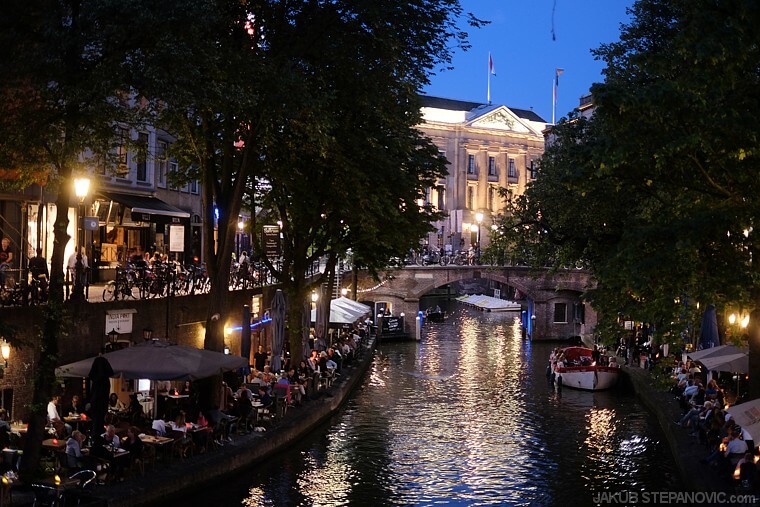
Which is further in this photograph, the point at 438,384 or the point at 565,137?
the point at 438,384

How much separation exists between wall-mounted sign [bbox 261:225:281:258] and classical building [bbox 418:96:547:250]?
70859mm

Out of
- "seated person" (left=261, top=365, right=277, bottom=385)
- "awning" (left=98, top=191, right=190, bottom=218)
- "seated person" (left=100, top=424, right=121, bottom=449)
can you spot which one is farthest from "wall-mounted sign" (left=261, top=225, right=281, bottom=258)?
"seated person" (left=100, top=424, right=121, bottom=449)

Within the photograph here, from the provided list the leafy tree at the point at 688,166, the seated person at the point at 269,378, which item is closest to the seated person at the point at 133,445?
the seated person at the point at 269,378

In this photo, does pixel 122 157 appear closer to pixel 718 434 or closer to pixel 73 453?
pixel 73 453

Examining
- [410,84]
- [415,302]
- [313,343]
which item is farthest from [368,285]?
[410,84]

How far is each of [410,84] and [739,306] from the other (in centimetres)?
1236

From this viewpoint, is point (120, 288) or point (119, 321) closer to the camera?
point (119, 321)

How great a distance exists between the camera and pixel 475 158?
109812 mm

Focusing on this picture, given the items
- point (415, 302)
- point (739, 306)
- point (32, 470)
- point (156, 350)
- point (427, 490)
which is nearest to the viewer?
point (32, 470)

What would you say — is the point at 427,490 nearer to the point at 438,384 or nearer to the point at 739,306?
the point at 739,306

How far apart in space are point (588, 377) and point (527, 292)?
28.0 metres

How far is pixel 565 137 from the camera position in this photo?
37.8 metres

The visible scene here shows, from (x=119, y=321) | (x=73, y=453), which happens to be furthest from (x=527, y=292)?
(x=73, y=453)

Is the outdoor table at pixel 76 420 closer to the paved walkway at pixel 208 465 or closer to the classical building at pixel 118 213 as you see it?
the paved walkway at pixel 208 465
